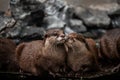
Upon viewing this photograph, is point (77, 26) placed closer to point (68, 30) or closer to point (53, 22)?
point (68, 30)

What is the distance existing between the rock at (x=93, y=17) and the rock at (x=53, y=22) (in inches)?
7.3

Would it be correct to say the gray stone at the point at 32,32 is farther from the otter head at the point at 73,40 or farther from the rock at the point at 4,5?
the rock at the point at 4,5

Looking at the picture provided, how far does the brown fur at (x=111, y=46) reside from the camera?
253cm

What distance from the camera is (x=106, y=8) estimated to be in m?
3.49

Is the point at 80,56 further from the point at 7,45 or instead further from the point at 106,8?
the point at 106,8

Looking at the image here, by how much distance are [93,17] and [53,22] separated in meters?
0.37

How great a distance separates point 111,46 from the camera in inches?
100

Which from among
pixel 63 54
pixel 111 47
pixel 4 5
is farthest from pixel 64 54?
pixel 4 5

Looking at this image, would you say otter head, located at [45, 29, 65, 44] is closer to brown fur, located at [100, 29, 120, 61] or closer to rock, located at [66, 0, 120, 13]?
brown fur, located at [100, 29, 120, 61]

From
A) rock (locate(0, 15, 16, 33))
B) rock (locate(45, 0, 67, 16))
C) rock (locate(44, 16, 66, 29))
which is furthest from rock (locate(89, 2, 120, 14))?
rock (locate(0, 15, 16, 33))

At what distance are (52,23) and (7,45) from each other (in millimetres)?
587

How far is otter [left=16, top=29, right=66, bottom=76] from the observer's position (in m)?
2.43

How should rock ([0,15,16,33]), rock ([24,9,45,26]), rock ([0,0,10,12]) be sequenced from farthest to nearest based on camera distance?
1. rock ([0,0,10,12])
2. rock ([24,9,45,26])
3. rock ([0,15,16,33])

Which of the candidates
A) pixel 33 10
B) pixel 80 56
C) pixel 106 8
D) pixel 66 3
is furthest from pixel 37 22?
pixel 80 56
